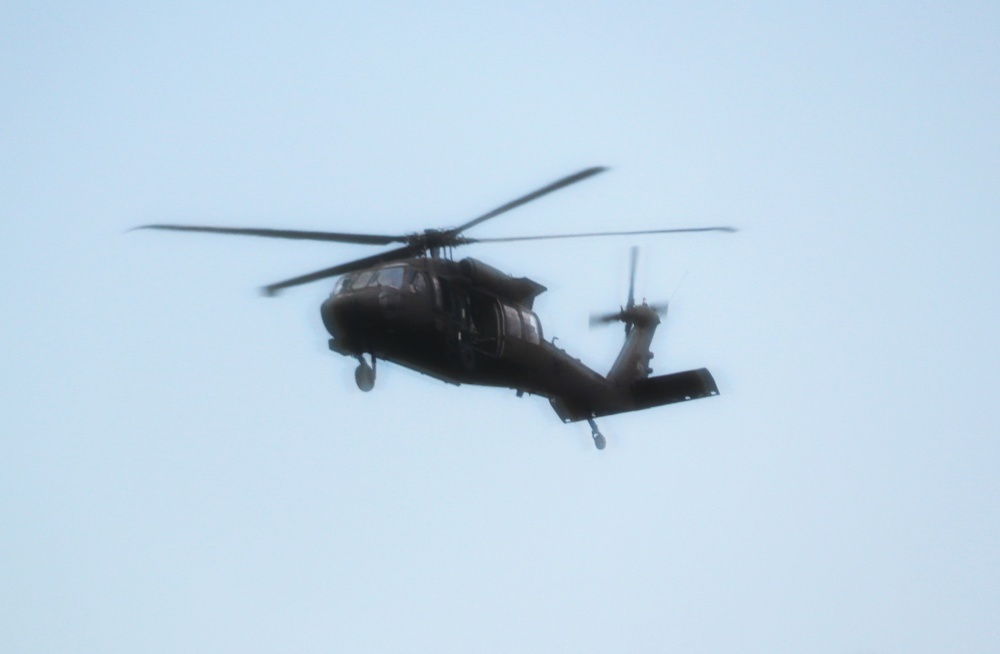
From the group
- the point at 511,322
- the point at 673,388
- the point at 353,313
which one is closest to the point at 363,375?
the point at 353,313

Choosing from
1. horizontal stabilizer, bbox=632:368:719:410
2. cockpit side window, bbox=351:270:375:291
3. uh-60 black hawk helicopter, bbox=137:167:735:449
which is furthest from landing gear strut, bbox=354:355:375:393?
horizontal stabilizer, bbox=632:368:719:410

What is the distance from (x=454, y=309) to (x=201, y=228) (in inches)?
202

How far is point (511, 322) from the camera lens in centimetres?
2817

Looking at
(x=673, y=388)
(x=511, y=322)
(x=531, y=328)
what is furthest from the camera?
(x=673, y=388)

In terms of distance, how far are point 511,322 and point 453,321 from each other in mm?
2075

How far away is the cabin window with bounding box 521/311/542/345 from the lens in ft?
94.6

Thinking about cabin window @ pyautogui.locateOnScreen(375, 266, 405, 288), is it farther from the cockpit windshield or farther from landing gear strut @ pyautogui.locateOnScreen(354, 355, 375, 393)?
landing gear strut @ pyautogui.locateOnScreen(354, 355, 375, 393)

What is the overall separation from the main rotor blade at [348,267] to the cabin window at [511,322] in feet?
7.48

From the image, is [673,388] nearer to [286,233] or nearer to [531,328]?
[531,328]

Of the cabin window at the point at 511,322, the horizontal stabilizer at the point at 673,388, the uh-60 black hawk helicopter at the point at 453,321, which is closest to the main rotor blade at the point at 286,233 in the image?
the uh-60 black hawk helicopter at the point at 453,321

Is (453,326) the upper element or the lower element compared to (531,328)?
upper

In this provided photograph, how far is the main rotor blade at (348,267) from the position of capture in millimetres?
26000

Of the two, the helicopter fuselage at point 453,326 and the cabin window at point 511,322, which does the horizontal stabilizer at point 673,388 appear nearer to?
the helicopter fuselage at point 453,326

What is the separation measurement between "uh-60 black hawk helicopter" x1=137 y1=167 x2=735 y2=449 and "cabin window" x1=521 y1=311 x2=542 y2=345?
0.09 ft
